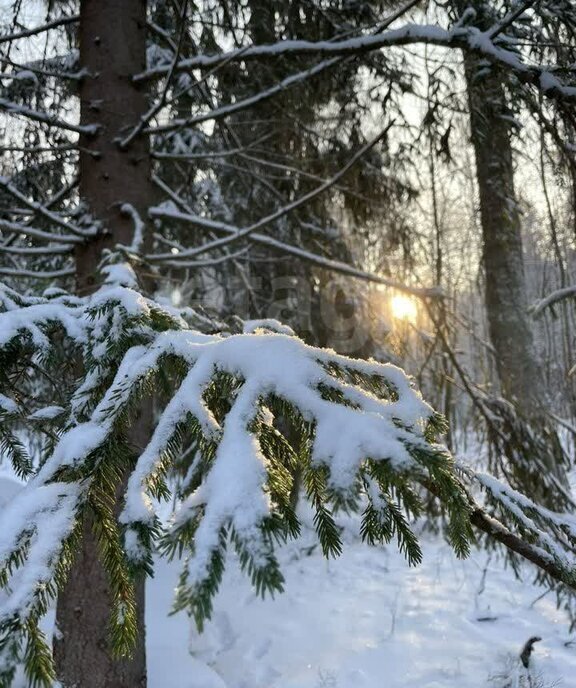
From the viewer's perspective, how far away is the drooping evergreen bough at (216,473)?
2.52 feet

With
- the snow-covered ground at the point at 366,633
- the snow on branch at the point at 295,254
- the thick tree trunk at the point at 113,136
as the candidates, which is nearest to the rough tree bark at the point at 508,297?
the snow on branch at the point at 295,254

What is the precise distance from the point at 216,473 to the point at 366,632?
199 inches

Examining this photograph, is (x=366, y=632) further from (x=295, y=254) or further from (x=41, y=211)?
(x=41, y=211)

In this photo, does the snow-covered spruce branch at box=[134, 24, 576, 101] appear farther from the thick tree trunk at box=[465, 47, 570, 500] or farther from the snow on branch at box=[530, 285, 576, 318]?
the snow on branch at box=[530, 285, 576, 318]

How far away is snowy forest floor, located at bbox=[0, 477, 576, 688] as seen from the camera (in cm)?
418

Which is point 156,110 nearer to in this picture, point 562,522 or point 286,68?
point 286,68

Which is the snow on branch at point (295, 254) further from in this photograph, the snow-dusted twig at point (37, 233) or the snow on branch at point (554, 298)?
the snow on branch at point (554, 298)

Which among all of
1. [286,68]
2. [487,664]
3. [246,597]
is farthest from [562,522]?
[246,597]

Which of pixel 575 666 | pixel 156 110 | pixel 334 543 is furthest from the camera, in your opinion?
pixel 575 666

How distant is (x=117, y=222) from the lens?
2855 mm

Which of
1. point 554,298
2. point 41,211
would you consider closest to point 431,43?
point 41,211

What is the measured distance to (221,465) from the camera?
84cm

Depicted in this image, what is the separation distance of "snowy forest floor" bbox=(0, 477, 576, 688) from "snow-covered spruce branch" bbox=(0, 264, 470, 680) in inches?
111

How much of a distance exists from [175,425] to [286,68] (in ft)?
12.0
